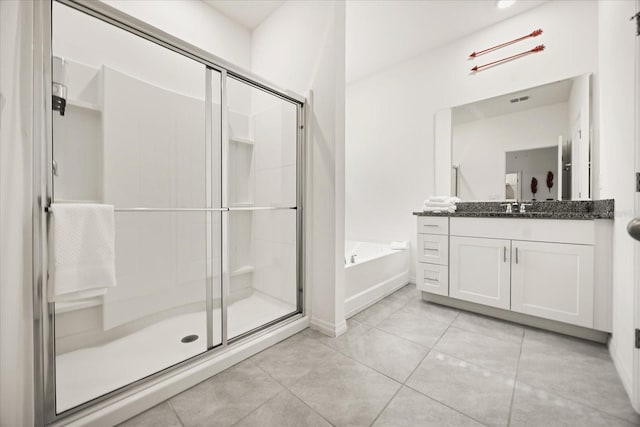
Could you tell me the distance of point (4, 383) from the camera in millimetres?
856

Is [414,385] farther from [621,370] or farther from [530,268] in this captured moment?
[530,268]

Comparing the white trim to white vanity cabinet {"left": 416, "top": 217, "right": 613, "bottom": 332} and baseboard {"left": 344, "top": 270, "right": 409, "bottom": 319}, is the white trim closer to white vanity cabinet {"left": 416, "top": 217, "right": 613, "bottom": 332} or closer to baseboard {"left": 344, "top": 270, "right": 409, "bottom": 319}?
white vanity cabinet {"left": 416, "top": 217, "right": 613, "bottom": 332}

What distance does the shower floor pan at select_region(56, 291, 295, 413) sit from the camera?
1.19 metres

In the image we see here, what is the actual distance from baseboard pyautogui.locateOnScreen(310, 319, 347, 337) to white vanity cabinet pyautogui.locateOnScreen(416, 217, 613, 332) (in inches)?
39.4

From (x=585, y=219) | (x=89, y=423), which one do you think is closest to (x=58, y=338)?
(x=89, y=423)

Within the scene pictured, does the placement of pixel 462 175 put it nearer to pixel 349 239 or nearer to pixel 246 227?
pixel 349 239

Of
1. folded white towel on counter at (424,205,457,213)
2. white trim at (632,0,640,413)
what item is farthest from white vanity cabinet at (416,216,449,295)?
white trim at (632,0,640,413)

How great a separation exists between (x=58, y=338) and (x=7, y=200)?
1138 mm

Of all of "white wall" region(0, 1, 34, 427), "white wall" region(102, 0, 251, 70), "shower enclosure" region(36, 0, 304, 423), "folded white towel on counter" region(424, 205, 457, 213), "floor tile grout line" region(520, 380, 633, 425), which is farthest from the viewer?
"folded white towel on counter" region(424, 205, 457, 213)

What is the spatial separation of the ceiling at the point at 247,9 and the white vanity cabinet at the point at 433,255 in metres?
2.36

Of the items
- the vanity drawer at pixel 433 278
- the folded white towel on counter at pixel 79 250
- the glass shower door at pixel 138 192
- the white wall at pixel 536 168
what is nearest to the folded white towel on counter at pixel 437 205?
the vanity drawer at pixel 433 278

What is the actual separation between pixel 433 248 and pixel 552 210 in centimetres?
101


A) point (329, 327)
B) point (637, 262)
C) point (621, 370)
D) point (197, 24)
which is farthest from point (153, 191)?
point (621, 370)

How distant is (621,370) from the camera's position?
1.35 meters
